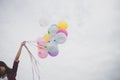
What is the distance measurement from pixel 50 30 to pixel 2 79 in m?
1.80

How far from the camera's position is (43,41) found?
3.64m

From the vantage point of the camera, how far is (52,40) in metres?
3.60

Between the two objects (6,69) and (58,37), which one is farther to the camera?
(58,37)

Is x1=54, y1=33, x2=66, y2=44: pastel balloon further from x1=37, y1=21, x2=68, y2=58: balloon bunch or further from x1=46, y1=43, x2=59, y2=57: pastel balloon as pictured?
x1=46, y1=43, x2=59, y2=57: pastel balloon

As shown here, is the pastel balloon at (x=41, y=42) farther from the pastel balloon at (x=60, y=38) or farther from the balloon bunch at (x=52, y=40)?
the pastel balloon at (x=60, y=38)

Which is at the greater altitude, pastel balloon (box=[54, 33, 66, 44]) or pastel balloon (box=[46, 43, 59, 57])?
pastel balloon (box=[54, 33, 66, 44])

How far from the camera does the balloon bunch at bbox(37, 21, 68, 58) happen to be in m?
3.50

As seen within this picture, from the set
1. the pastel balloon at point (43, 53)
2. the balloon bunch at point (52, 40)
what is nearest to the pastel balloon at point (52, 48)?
the balloon bunch at point (52, 40)

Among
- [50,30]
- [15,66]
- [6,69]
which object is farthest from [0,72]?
[50,30]

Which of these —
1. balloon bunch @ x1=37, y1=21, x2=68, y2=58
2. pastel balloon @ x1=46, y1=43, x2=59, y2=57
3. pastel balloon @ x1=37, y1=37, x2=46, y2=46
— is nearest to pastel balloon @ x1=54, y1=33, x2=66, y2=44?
balloon bunch @ x1=37, y1=21, x2=68, y2=58

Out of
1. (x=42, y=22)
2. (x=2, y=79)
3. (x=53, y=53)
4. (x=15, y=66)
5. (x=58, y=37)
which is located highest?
(x=42, y=22)

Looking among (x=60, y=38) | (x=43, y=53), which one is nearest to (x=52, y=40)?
(x=60, y=38)

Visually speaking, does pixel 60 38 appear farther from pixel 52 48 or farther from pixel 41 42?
pixel 41 42

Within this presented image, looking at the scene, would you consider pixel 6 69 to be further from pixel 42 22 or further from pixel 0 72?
pixel 42 22
